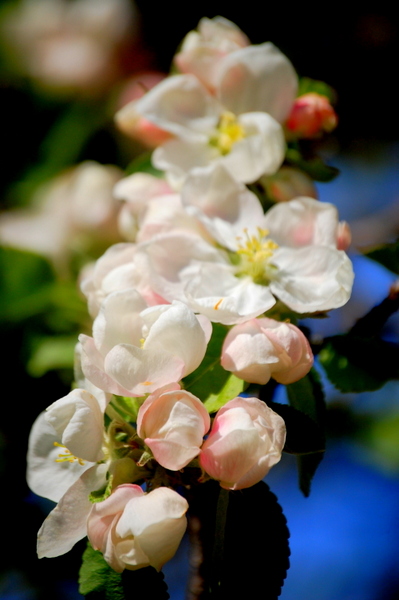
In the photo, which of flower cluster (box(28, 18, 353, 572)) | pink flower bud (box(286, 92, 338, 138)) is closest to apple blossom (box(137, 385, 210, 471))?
flower cluster (box(28, 18, 353, 572))

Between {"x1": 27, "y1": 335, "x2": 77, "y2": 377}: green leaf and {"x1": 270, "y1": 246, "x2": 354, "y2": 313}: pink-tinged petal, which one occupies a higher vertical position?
{"x1": 270, "y1": 246, "x2": 354, "y2": 313}: pink-tinged petal

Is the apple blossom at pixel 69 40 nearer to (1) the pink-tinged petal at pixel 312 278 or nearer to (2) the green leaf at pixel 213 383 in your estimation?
(1) the pink-tinged petal at pixel 312 278

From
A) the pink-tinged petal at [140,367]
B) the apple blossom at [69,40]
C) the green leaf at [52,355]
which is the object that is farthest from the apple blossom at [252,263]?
the apple blossom at [69,40]

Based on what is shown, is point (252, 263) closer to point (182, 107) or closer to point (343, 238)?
point (343, 238)

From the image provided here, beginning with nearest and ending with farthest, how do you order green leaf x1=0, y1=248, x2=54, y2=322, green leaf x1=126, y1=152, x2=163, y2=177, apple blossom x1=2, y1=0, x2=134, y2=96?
1. green leaf x1=126, y1=152, x2=163, y2=177
2. green leaf x1=0, y1=248, x2=54, y2=322
3. apple blossom x1=2, y1=0, x2=134, y2=96

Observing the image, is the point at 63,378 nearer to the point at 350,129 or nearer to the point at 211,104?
the point at 211,104

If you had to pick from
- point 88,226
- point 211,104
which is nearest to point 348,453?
point 88,226

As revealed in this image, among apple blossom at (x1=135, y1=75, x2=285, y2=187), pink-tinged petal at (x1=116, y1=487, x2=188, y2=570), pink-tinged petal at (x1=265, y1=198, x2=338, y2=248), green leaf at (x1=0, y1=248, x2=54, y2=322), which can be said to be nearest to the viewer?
pink-tinged petal at (x1=116, y1=487, x2=188, y2=570)

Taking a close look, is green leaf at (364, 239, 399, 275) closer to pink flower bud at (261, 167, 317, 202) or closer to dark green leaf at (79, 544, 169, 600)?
pink flower bud at (261, 167, 317, 202)
